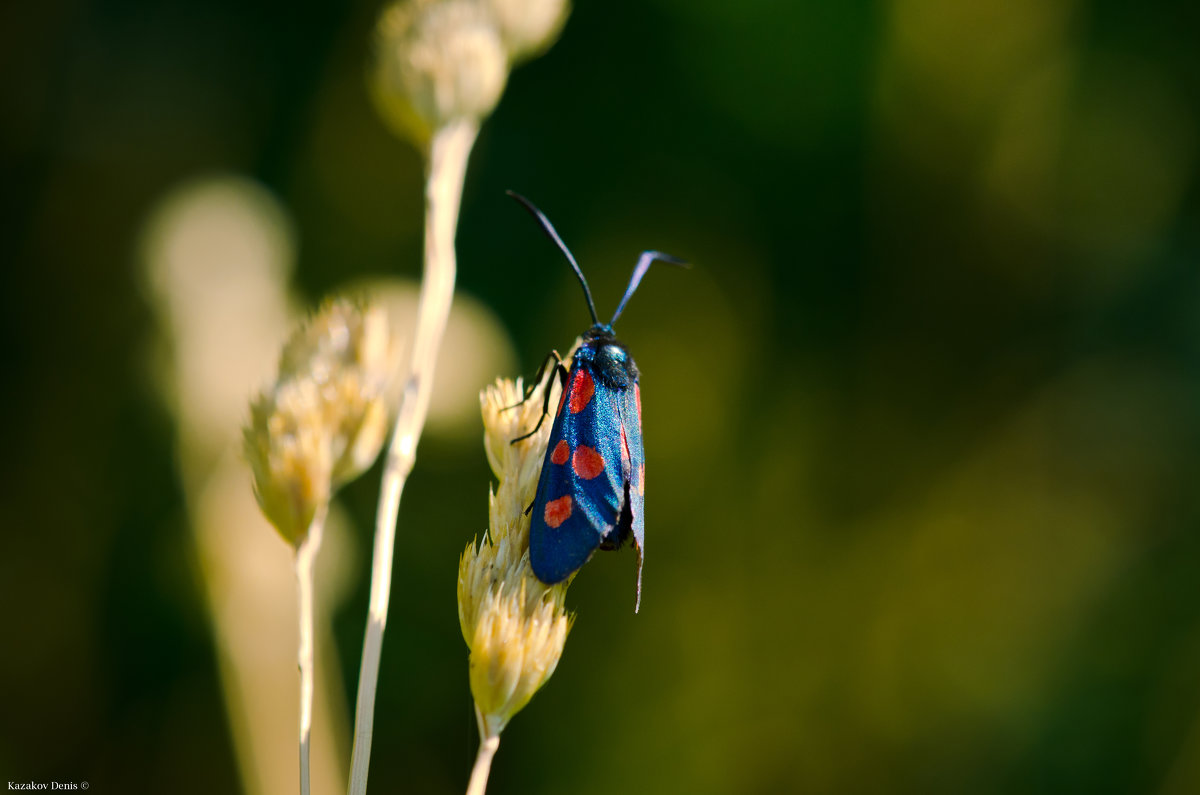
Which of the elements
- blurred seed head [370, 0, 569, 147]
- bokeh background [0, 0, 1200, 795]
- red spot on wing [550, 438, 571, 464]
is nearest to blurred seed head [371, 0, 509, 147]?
blurred seed head [370, 0, 569, 147]

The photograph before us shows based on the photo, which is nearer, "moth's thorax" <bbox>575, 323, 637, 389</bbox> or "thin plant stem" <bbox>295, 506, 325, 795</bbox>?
"thin plant stem" <bbox>295, 506, 325, 795</bbox>

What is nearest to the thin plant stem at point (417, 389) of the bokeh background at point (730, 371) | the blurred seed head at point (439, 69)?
the blurred seed head at point (439, 69)

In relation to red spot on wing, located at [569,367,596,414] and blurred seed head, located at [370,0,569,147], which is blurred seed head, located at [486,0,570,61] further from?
red spot on wing, located at [569,367,596,414]

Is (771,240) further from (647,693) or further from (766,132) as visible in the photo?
(647,693)

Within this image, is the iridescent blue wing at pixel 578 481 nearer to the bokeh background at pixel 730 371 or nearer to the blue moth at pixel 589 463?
the blue moth at pixel 589 463

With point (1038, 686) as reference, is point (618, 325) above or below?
above

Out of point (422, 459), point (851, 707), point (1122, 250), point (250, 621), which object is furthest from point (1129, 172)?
point (250, 621)

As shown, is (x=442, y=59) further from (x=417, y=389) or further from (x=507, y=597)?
Answer: (x=507, y=597)
